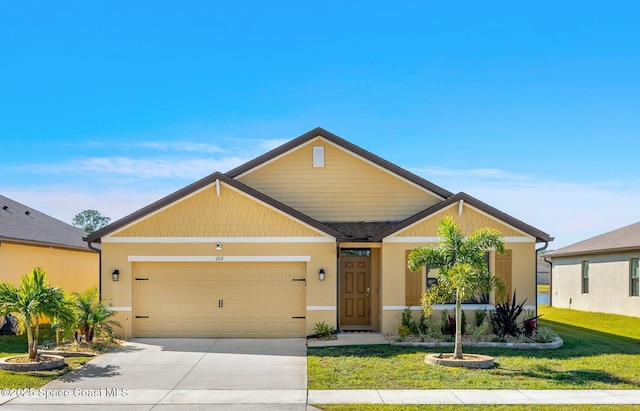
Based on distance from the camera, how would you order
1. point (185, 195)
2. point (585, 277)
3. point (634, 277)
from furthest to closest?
point (585, 277) → point (634, 277) → point (185, 195)

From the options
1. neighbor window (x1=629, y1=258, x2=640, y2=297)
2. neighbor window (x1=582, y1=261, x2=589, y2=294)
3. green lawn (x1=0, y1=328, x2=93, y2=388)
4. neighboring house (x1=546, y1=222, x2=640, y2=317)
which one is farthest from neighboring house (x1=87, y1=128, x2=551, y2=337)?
neighbor window (x1=582, y1=261, x2=589, y2=294)

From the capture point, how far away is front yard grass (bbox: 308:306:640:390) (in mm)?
9781

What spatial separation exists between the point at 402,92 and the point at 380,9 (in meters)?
3.66

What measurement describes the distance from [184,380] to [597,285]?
20903 millimetres

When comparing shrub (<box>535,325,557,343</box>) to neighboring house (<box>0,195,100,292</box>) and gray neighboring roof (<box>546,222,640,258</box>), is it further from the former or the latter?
neighboring house (<box>0,195,100,292</box>)

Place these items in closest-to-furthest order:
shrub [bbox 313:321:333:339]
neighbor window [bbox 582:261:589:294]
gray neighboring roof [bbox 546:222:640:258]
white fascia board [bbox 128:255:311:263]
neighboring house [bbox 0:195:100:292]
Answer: shrub [bbox 313:321:333:339], white fascia board [bbox 128:255:311:263], neighboring house [bbox 0:195:100:292], gray neighboring roof [bbox 546:222:640:258], neighbor window [bbox 582:261:589:294]

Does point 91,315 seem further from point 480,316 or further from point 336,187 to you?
point 480,316

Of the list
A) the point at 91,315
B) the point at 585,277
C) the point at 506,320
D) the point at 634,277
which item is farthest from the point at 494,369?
the point at 585,277

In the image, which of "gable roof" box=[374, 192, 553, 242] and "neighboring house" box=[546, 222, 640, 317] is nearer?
"gable roof" box=[374, 192, 553, 242]

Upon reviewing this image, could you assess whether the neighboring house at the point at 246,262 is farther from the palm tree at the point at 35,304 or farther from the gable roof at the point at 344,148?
the palm tree at the point at 35,304

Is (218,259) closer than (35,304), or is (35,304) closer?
Result: (35,304)

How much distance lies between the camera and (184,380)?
10.2 m

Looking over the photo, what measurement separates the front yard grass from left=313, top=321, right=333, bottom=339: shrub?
1.56m

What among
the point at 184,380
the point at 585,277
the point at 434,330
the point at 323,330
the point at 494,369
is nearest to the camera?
the point at 184,380
